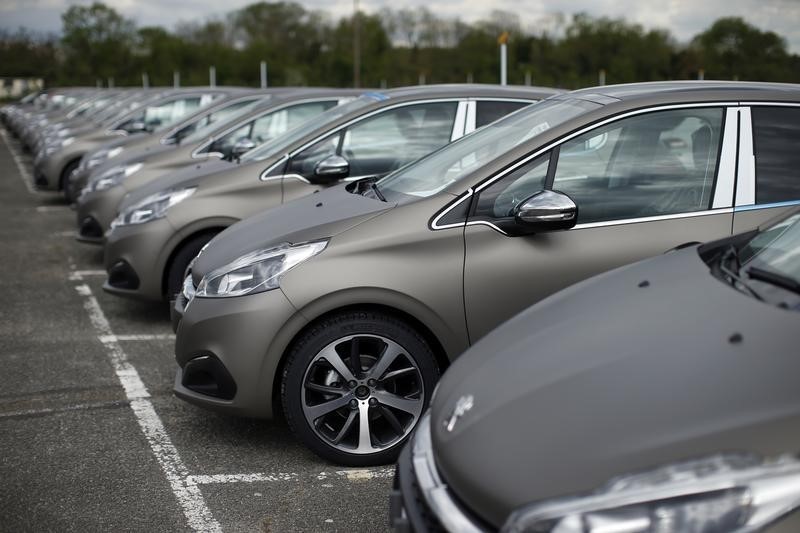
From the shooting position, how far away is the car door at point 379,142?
6133mm

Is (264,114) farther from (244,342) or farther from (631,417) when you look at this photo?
(631,417)

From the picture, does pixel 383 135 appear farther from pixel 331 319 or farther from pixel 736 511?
pixel 736 511

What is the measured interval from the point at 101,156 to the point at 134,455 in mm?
8481

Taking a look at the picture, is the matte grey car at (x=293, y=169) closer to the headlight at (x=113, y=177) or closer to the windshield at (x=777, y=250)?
the headlight at (x=113, y=177)

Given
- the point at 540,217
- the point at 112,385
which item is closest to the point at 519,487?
the point at 540,217

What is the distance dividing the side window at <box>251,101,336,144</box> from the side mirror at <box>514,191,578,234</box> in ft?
16.6

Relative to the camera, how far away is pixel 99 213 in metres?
8.93

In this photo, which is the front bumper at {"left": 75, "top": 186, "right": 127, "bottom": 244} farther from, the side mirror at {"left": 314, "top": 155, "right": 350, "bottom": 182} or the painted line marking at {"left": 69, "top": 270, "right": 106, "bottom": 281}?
the side mirror at {"left": 314, "top": 155, "right": 350, "bottom": 182}

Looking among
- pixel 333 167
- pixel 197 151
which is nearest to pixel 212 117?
pixel 197 151

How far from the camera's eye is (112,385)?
213 inches

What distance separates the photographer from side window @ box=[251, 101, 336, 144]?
8562 millimetres

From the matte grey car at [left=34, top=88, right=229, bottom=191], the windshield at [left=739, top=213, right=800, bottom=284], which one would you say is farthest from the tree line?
the windshield at [left=739, top=213, right=800, bottom=284]

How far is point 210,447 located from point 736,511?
2988 mm

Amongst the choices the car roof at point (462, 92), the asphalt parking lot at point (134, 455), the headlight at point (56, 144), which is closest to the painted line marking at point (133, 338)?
the asphalt parking lot at point (134, 455)
